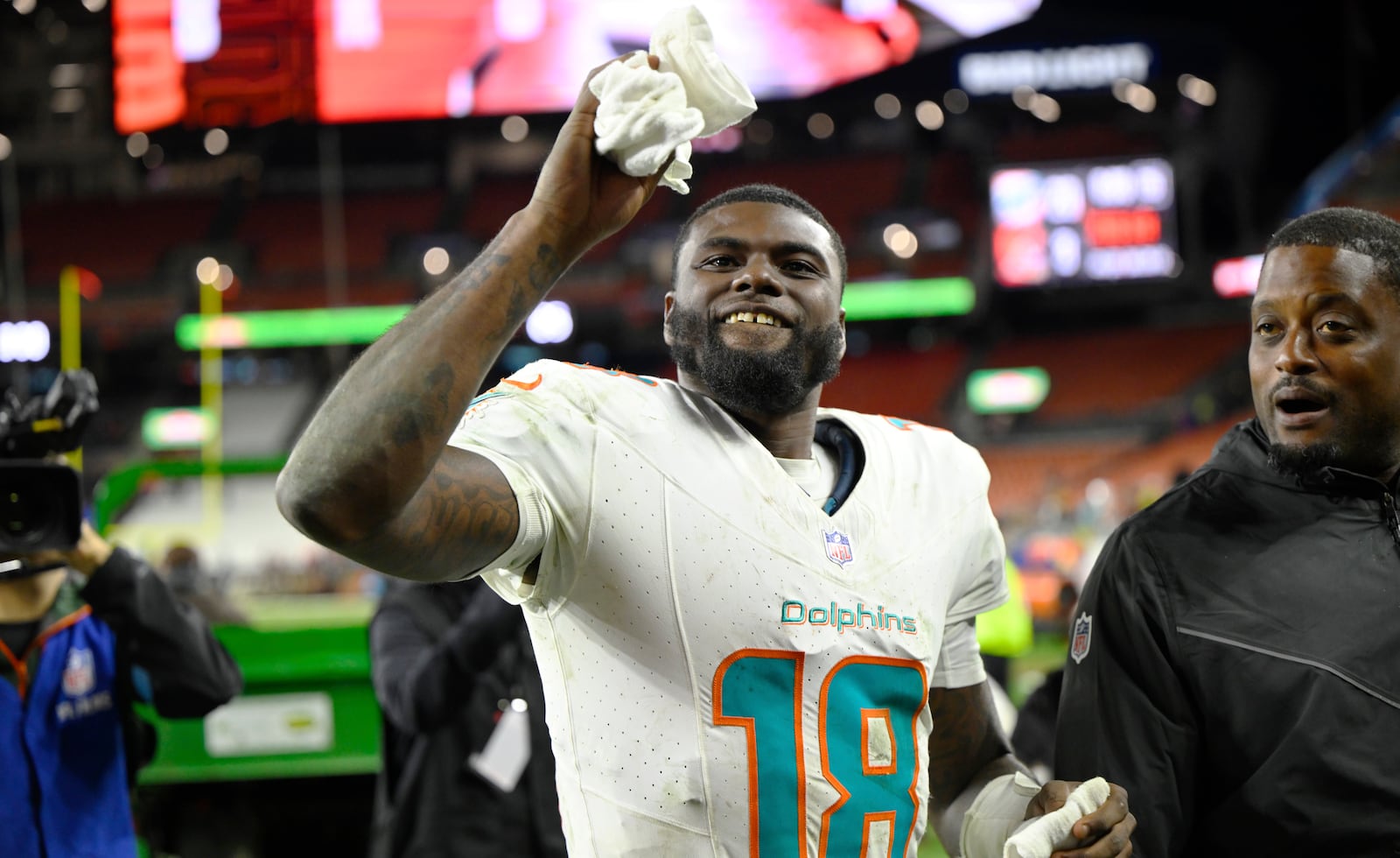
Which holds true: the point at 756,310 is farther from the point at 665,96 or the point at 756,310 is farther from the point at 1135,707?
the point at 1135,707

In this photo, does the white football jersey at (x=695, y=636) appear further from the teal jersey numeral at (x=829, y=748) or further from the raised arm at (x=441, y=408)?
the raised arm at (x=441, y=408)

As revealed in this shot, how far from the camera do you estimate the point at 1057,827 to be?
1692mm

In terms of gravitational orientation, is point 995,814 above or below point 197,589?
above

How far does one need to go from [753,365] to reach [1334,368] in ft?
2.90

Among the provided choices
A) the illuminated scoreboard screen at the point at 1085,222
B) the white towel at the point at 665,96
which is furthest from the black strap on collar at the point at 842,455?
the illuminated scoreboard screen at the point at 1085,222

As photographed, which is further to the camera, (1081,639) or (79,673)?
(79,673)

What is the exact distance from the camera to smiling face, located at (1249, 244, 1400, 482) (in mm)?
1938

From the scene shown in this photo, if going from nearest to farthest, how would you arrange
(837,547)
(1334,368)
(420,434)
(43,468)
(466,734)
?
1. (420,434)
2. (837,547)
3. (1334,368)
4. (43,468)
5. (466,734)

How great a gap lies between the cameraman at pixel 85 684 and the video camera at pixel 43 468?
5 cm

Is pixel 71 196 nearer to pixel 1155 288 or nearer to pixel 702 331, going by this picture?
pixel 1155 288

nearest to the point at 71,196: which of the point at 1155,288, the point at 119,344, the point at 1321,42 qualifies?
the point at 119,344

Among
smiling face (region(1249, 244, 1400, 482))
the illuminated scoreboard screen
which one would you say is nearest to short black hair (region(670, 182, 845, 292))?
smiling face (region(1249, 244, 1400, 482))

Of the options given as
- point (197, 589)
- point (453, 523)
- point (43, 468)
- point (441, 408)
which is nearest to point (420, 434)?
point (441, 408)

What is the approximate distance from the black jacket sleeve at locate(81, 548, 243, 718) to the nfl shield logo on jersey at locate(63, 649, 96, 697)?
8 cm
